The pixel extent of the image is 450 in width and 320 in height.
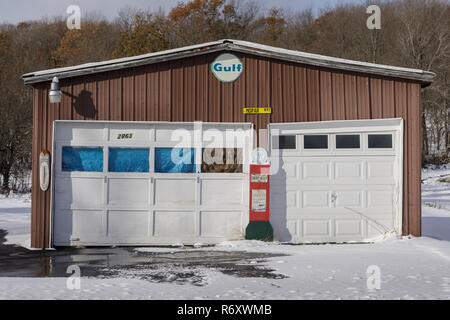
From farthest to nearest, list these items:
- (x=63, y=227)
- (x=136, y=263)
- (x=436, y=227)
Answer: (x=436, y=227) < (x=63, y=227) < (x=136, y=263)

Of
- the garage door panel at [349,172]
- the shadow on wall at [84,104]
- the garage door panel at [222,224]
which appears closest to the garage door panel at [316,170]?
the garage door panel at [349,172]

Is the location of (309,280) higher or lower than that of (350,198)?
lower

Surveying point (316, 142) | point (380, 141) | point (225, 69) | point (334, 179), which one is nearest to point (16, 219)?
point (225, 69)

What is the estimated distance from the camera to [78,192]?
976 centimetres

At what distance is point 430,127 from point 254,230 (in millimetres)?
33233

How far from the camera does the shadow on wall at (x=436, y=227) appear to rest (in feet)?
36.6

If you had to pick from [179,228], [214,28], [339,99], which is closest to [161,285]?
[179,228]

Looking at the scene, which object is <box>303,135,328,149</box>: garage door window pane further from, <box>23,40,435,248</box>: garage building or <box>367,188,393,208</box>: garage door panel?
<box>367,188,393,208</box>: garage door panel

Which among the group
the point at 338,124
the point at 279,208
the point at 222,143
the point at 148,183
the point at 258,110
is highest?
the point at 258,110

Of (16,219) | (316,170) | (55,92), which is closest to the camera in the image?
(55,92)

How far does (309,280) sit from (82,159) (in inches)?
221

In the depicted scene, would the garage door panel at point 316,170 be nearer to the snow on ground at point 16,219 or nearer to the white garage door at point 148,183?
the white garage door at point 148,183

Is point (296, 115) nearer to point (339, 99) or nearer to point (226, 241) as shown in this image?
point (339, 99)

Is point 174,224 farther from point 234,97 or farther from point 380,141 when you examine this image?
point 380,141
